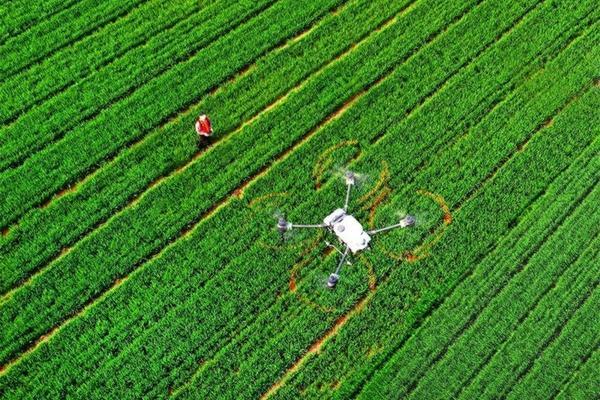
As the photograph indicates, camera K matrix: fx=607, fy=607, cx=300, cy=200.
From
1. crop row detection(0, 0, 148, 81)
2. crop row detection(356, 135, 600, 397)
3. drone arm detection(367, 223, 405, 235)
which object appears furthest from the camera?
crop row detection(0, 0, 148, 81)

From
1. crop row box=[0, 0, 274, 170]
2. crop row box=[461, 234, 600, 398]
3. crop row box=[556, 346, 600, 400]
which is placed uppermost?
crop row box=[0, 0, 274, 170]

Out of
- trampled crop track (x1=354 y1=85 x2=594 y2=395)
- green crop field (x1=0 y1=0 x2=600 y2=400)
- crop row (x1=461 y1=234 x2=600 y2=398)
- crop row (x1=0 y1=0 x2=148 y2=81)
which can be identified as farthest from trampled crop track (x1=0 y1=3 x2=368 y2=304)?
crop row (x1=461 y1=234 x2=600 y2=398)

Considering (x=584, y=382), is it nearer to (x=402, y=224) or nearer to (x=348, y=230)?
(x=402, y=224)

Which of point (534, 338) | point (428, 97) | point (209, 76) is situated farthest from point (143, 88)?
point (534, 338)

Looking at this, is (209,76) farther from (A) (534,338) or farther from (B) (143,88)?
→ (A) (534,338)

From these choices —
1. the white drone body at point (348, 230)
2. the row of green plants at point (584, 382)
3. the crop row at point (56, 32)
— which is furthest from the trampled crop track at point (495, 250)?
the crop row at point (56, 32)

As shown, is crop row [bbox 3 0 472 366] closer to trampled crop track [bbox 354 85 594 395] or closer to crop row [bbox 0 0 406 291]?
crop row [bbox 0 0 406 291]

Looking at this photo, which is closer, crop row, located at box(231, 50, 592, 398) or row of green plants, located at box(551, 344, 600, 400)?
crop row, located at box(231, 50, 592, 398)
